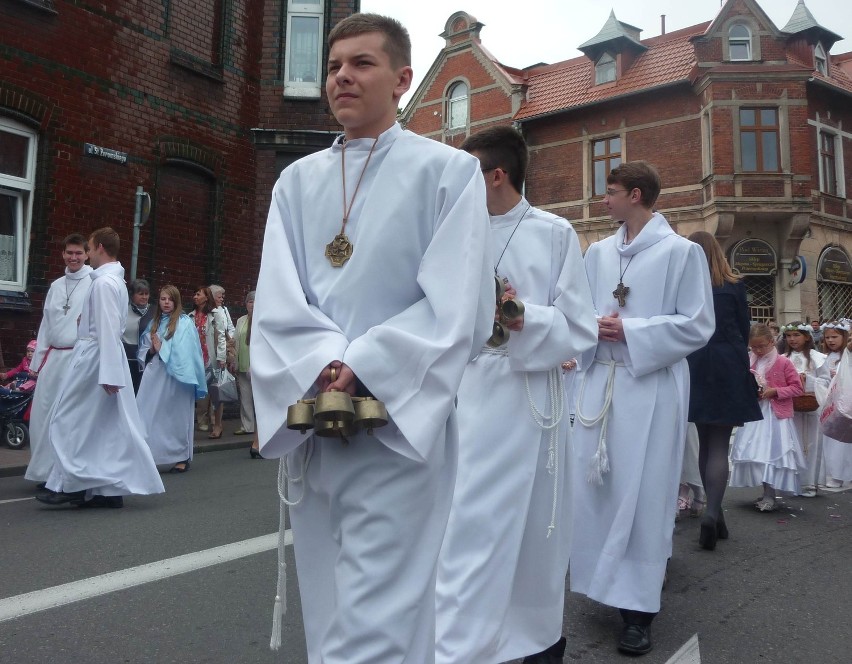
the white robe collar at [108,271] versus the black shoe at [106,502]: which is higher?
the white robe collar at [108,271]

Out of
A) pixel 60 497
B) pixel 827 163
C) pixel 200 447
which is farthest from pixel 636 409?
pixel 827 163

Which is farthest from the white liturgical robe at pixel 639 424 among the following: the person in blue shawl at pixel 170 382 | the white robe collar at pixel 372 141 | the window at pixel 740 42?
the window at pixel 740 42

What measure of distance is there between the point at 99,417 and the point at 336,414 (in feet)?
17.9

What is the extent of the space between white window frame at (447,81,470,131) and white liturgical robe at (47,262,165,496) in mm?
28348

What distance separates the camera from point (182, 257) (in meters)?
13.7

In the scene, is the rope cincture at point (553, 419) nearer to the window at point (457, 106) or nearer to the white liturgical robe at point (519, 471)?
the white liturgical robe at point (519, 471)

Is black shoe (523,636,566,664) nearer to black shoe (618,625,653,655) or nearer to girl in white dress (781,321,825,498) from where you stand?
black shoe (618,625,653,655)

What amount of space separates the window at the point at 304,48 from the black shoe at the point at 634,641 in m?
13.4

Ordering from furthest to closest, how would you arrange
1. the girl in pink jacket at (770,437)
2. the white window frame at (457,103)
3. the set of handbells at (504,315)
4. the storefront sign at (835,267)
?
the white window frame at (457,103) → the storefront sign at (835,267) → the girl in pink jacket at (770,437) → the set of handbells at (504,315)

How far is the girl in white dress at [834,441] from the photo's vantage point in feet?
27.3

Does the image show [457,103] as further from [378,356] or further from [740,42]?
[378,356]

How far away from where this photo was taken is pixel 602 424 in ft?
13.0

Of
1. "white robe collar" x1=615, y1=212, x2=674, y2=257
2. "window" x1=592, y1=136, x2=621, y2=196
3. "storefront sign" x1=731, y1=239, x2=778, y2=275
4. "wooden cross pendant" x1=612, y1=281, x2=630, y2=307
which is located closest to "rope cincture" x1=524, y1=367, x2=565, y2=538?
"wooden cross pendant" x1=612, y1=281, x2=630, y2=307

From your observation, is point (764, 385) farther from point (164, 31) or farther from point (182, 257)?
point (164, 31)
